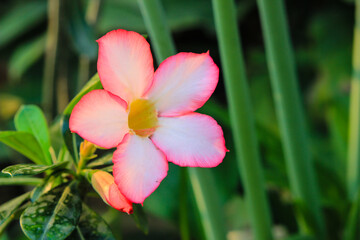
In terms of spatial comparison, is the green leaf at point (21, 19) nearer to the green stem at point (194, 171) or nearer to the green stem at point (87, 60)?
the green stem at point (87, 60)

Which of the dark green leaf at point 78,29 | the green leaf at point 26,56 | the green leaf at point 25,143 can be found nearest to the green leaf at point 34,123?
the green leaf at point 25,143

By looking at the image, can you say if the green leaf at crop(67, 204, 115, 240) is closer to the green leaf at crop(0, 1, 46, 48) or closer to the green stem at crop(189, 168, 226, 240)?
the green stem at crop(189, 168, 226, 240)

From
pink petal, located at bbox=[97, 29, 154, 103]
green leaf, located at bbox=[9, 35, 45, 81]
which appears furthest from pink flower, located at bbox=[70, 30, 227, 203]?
green leaf, located at bbox=[9, 35, 45, 81]

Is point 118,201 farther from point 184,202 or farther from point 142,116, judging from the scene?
point 184,202

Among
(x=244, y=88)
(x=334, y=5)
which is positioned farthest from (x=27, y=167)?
(x=334, y=5)

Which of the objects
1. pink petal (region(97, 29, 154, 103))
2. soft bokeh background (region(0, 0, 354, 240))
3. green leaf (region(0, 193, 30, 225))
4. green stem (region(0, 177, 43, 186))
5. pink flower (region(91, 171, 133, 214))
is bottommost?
soft bokeh background (region(0, 0, 354, 240))

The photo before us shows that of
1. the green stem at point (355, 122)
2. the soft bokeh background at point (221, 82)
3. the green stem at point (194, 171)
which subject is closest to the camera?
the green stem at point (194, 171)

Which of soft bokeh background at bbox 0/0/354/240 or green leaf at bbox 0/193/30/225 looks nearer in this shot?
green leaf at bbox 0/193/30/225
